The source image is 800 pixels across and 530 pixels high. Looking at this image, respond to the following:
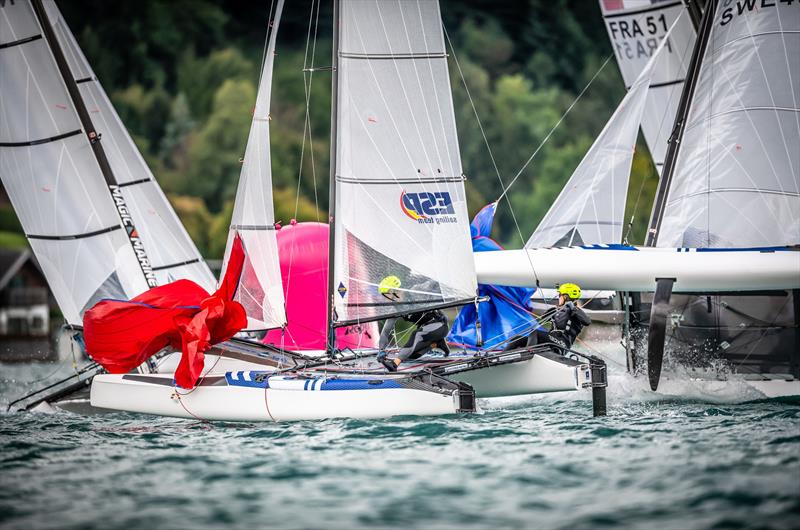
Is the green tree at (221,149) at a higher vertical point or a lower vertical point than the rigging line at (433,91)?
higher

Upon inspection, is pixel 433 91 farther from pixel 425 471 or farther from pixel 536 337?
pixel 425 471

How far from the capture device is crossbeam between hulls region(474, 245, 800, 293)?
1162 centimetres

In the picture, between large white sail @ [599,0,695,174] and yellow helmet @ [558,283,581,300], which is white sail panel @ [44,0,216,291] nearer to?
yellow helmet @ [558,283,581,300]

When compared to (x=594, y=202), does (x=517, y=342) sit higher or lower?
lower

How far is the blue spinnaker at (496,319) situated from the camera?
505 inches

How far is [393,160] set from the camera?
11.6 metres

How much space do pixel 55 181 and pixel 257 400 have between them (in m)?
4.79

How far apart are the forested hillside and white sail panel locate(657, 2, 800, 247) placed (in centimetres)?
2842

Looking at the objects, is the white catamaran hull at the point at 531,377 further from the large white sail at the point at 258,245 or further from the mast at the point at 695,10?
the mast at the point at 695,10

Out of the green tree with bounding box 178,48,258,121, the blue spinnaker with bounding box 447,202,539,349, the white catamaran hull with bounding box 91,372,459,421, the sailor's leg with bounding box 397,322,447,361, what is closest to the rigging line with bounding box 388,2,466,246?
the sailor's leg with bounding box 397,322,447,361

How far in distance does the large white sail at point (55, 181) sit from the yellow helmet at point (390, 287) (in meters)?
3.95

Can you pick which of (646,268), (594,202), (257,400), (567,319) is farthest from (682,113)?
(257,400)

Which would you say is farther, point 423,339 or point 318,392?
point 423,339

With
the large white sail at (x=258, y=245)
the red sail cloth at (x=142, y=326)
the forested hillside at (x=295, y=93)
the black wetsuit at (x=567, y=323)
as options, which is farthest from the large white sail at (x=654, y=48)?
the forested hillside at (x=295, y=93)
